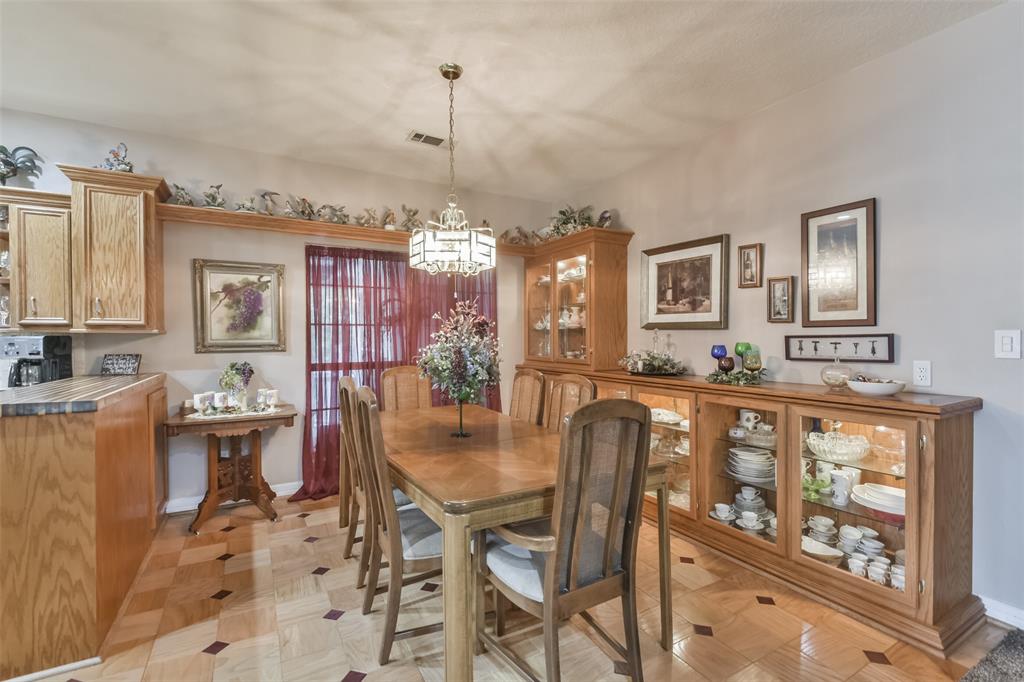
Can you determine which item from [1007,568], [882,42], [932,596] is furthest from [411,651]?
[882,42]

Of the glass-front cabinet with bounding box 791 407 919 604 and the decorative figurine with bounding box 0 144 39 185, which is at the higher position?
the decorative figurine with bounding box 0 144 39 185

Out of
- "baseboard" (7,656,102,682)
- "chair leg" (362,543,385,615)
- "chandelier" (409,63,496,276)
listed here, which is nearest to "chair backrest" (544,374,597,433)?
"chandelier" (409,63,496,276)

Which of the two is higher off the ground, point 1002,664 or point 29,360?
point 29,360

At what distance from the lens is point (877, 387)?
2189 mm

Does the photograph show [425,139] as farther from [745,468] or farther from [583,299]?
[745,468]

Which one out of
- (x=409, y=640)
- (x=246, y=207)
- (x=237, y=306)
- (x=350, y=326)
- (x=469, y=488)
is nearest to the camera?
(x=469, y=488)

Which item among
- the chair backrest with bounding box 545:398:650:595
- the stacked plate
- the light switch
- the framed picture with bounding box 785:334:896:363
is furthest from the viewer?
the stacked plate

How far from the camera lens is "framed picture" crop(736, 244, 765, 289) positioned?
3.10m

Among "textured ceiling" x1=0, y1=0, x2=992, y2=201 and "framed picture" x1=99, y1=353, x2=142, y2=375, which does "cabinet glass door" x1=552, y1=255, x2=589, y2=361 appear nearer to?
"textured ceiling" x1=0, y1=0, x2=992, y2=201

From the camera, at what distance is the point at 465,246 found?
2.47m

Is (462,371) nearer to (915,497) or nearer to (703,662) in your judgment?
(703,662)

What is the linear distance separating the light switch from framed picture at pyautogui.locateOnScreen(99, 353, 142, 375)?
497cm

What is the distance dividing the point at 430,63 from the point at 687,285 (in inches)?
93.0

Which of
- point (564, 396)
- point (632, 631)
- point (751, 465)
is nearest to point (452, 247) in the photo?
point (564, 396)
